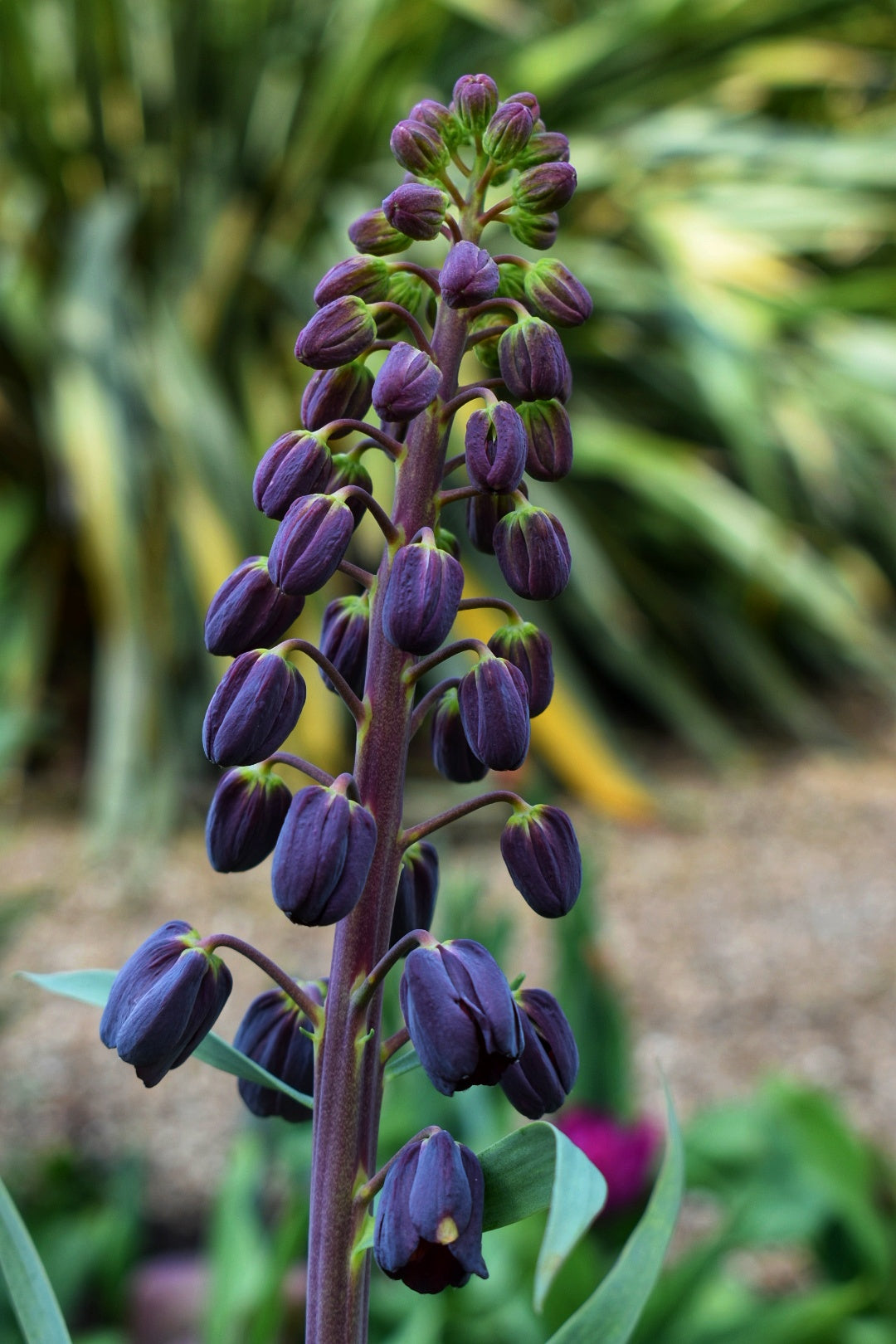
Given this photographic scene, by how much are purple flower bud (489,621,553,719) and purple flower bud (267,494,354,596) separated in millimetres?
95

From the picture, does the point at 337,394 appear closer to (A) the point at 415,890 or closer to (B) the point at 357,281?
(B) the point at 357,281

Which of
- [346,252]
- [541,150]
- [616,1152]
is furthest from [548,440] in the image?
[346,252]

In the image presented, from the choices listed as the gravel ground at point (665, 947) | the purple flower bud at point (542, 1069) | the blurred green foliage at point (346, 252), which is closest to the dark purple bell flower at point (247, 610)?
the purple flower bud at point (542, 1069)

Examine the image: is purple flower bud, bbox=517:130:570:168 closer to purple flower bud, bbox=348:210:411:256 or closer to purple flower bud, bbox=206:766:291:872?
purple flower bud, bbox=348:210:411:256

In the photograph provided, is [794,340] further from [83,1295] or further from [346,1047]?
[346,1047]

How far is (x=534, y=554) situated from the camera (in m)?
0.59

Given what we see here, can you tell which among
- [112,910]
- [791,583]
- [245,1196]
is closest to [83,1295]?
[245,1196]

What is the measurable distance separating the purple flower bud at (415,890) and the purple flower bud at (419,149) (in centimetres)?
34

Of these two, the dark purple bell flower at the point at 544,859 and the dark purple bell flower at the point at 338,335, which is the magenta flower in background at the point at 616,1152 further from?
the dark purple bell flower at the point at 338,335

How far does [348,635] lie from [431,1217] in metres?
0.29

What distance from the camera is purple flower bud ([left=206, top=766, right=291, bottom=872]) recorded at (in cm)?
60

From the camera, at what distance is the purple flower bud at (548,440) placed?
0.61 meters

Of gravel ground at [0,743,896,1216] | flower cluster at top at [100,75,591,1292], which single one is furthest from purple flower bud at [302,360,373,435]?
gravel ground at [0,743,896,1216]

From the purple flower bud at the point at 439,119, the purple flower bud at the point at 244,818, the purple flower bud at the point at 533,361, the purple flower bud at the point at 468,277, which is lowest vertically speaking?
the purple flower bud at the point at 244,818
